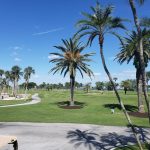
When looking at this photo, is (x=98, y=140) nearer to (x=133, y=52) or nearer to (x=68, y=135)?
(x=68, y=135)

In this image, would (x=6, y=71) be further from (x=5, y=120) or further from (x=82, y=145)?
(x=82, y=145)

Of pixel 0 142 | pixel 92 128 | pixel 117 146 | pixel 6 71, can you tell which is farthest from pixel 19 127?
pixel 6 71

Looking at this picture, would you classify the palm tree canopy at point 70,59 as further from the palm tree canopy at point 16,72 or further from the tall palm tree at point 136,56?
the palm tree canopy at point 16,72

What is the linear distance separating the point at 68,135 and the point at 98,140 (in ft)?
11.6

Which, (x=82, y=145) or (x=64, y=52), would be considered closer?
(x=82, y=145)

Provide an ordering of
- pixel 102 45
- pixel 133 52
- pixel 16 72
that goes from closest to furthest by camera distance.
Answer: pixel 102 45, pixel 133 52, pixel 16 72

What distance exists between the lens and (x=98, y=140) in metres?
27.0

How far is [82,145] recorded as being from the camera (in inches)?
978

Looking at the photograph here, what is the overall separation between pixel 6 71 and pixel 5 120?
109 meters

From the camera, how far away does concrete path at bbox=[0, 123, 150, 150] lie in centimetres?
2452

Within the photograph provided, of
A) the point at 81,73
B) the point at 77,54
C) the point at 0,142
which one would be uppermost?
the point at 77,54

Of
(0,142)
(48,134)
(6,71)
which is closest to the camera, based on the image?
(0,142)

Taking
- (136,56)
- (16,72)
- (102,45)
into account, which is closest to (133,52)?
(136,56)

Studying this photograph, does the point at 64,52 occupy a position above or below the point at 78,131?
above
